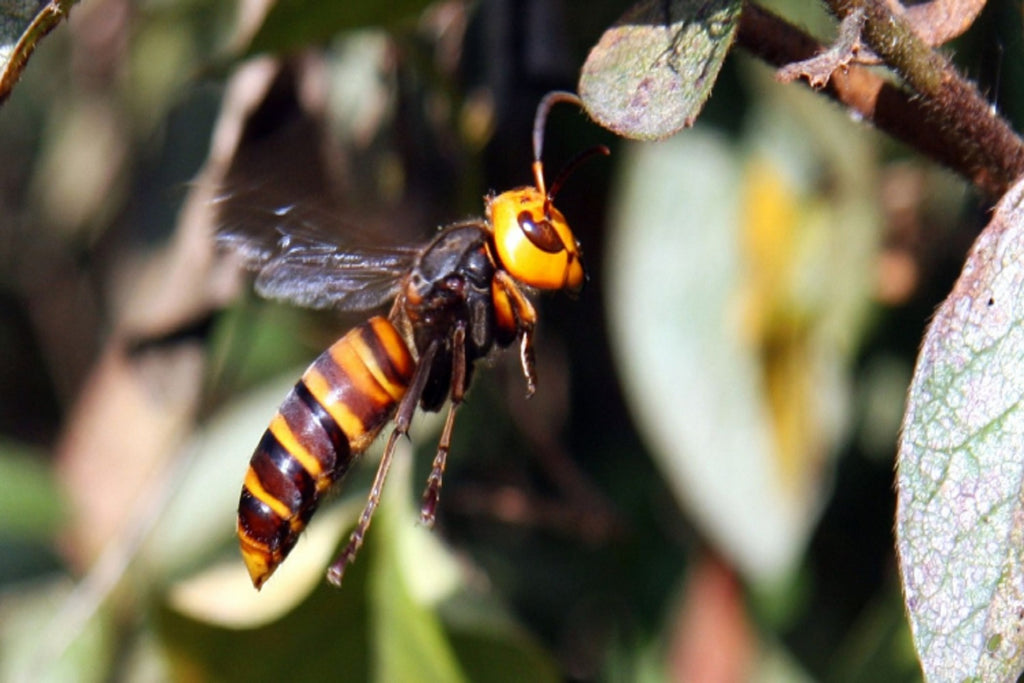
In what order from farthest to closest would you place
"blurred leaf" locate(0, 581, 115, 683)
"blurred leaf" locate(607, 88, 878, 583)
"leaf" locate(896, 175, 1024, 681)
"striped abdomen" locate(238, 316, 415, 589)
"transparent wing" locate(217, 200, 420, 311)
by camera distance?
"blurred leaf" locate(0, 581, 115, 683)
"blurred leaf" locate(607, 88, 878, 583)
"transparent wing" locate(217, 200, 420, 311)
"striped abdomen" locate(238, 316, 415, 589)
"leaf" locate(896, 175, 1024, 681)

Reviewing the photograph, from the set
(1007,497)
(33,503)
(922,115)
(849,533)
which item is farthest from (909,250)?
(33,503)

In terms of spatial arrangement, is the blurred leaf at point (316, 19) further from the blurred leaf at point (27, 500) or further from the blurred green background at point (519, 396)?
the blurred leaf at point (27, 500)

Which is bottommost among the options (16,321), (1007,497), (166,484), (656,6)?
(16,321)

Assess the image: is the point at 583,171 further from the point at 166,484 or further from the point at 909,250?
the point at 166,484

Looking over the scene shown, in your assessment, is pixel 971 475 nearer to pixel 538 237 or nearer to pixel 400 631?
pixel 538 237

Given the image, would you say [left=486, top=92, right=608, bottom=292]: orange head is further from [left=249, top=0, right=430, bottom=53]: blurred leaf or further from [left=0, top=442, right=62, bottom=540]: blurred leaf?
[left=0, top=442, right=62, bottom=540]: blurred leaf

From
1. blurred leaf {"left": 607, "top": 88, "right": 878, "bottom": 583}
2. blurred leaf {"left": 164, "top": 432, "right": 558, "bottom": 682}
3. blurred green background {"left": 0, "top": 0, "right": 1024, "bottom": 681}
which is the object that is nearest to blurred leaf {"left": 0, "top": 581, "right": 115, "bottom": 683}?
blurred green background {"left": 0, "top": 0, "right": 1024, "bottom": 681}

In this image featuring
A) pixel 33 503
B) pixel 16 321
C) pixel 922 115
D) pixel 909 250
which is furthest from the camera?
pixel 16 321
